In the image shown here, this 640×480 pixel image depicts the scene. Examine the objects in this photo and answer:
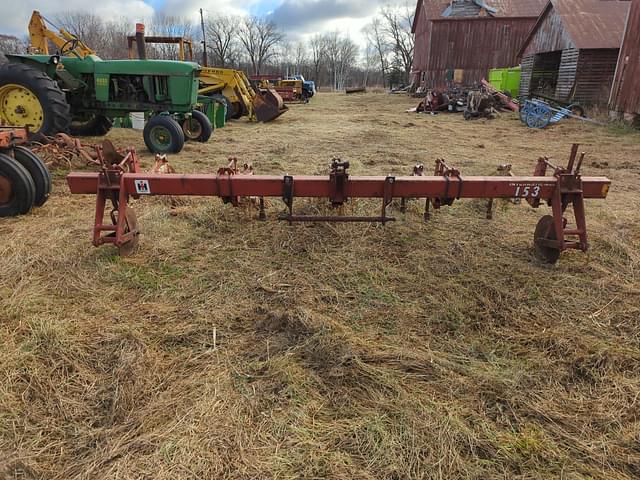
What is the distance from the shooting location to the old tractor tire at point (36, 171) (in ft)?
15.4

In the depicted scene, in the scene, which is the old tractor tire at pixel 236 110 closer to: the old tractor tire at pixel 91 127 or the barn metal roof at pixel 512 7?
the old tractor tire at pixel 91 127

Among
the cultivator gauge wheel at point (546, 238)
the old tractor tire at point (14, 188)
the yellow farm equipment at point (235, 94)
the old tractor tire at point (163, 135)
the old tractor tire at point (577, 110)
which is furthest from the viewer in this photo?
the old tractor tire at point (577, 110)

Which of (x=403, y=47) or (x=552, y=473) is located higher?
(x=403, y=47)

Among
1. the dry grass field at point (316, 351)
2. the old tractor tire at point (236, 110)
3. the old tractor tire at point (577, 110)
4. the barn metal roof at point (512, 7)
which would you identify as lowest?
the dry grass field at point (316, 351)

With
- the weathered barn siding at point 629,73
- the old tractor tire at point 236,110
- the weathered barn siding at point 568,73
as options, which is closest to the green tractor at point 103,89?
the old tractor tire at point 236,110

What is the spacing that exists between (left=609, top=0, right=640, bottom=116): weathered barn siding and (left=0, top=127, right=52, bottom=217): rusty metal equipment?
15500 mm

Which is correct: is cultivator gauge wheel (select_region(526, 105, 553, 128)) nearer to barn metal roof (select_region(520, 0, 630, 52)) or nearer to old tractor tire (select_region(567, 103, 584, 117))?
old tractor tire (select_region(567, 103, 584, 117))

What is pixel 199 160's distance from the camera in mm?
7957

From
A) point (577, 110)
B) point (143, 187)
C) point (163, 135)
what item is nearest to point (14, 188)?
point (143, 187)

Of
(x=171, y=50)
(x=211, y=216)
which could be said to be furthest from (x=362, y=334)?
(x=171, y=50)

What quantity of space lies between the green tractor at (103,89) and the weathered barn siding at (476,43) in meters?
24.3

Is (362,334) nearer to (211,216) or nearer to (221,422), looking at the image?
(221,422)

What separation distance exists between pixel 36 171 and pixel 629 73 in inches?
648

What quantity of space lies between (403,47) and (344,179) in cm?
5767
